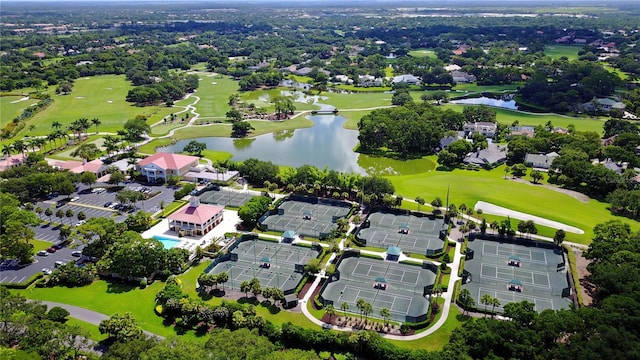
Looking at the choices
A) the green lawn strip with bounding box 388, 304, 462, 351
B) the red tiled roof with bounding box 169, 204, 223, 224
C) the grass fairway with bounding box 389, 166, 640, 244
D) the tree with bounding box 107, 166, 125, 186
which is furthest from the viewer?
the tree with bounding box 107, 166, 125, 186

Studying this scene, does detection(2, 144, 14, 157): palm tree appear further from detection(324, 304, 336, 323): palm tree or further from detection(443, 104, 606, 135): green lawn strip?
detection(443, 104, 606, 135): green lawn strip

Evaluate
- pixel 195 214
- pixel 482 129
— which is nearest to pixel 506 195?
pixel 482 129

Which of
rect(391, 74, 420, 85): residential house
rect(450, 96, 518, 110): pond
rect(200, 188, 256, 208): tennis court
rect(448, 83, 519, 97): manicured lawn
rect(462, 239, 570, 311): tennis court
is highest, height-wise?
rect(462, 239, 570, 311): tennis court

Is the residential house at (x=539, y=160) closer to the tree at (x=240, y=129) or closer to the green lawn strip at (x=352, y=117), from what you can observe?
the green lawn strip at (x=352, y=117)

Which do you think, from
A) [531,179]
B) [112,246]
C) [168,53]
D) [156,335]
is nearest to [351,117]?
[531,179]

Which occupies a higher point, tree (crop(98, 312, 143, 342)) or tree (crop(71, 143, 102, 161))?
tree (crop(98, 312, 143, 342))

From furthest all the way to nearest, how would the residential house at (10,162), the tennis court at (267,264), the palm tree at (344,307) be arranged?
the residential house at (10,162)
the tennis court at (267,264)
the palm tree at (344,307)

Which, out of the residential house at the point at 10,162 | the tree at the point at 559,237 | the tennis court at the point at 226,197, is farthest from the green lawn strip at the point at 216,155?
the tree at the point at 559,237

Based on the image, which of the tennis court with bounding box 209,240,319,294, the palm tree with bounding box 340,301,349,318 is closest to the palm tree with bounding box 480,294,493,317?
the palm tree with bounding box 340,301,349,318
